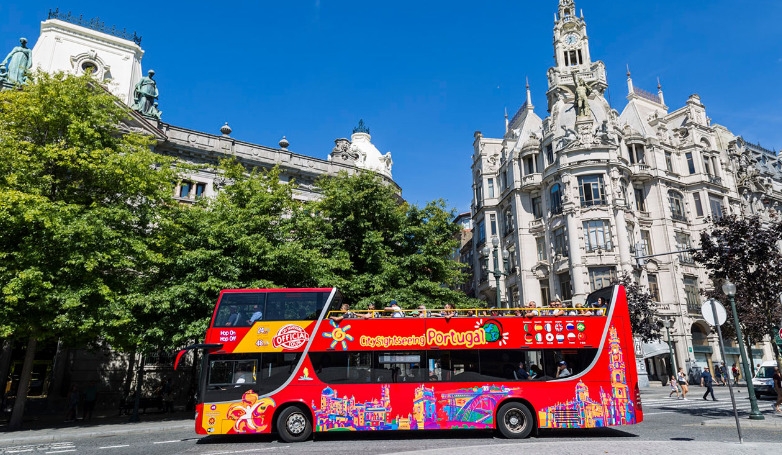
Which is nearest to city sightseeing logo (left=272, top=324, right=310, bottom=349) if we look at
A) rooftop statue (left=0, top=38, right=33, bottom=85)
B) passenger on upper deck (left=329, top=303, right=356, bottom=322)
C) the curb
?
passenger on upper deck (left=329, top=303, right=356, bottom=322)

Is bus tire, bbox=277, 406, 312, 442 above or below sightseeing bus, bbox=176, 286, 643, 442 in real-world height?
below

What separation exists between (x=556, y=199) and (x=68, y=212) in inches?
1350

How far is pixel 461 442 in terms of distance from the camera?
12.3 m

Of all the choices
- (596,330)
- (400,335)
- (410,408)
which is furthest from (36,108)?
(596,330)

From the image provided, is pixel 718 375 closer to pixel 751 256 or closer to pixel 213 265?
pixel 751 256

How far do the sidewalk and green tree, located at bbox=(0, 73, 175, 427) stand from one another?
1640mm

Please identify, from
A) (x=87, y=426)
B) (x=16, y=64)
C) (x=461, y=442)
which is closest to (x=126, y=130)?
(x=16, y=64)

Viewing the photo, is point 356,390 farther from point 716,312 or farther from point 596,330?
point 716,312

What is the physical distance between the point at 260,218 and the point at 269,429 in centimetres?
1063

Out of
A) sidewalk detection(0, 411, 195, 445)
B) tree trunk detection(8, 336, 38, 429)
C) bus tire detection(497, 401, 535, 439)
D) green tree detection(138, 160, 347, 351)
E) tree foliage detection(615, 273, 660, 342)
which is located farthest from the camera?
tree foliage detection(615, 273, 660, 342)

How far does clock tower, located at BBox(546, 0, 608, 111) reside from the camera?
157ft

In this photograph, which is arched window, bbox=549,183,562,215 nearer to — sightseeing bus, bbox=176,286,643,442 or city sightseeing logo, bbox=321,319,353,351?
sightseeing bus, bbox=176,286,643,442

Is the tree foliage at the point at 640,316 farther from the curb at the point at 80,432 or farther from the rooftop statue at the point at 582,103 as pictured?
the curb at the point at 80,432

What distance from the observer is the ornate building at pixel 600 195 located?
Result: 38.0 m
